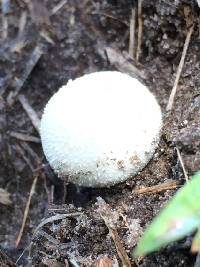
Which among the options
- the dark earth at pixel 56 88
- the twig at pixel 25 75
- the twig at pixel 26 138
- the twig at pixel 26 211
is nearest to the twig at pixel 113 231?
the dark earth at pixel 56 88

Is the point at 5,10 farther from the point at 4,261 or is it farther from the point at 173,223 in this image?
the point at 173,223

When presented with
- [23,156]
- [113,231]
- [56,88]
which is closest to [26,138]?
[23,156]

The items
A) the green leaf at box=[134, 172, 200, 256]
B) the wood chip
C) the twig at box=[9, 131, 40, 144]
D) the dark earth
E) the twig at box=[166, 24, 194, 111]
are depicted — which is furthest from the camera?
the twig at box=[9, 131, 40, 144]

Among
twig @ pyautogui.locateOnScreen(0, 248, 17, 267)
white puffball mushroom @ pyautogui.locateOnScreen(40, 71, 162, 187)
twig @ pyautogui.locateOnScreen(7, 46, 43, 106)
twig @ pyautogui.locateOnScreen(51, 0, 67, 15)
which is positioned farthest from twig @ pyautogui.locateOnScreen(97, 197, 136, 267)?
twig @ pyautogui.locateOnScreen(51, 0, 67, 15)

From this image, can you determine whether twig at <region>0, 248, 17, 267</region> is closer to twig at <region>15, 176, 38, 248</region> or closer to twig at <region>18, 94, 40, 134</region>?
twig at <region>15, 176, 38, 248</region>

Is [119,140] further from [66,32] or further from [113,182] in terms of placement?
[66,32]

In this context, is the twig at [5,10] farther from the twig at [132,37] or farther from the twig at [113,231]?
the twig at [113,231]
